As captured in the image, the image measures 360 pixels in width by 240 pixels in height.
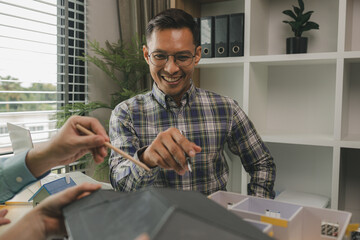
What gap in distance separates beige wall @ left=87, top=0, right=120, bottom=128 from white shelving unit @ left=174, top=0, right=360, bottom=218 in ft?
2.43

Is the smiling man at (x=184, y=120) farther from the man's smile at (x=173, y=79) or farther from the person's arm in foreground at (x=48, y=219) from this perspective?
the person's arm in foreground at (x=48, y=219)

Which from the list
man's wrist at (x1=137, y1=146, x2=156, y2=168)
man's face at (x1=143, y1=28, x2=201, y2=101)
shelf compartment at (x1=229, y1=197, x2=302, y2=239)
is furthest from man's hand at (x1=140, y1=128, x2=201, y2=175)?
man's face at (x1=143, y1=28, x2=201, y2=101)

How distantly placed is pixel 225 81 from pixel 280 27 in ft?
1.75

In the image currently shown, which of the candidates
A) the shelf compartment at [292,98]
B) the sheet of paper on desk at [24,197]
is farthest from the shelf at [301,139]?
the sheet of paper on desk at [24,197]

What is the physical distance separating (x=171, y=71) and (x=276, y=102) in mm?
1119

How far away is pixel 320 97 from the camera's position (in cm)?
214

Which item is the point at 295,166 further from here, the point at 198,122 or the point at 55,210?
the point at 55,210

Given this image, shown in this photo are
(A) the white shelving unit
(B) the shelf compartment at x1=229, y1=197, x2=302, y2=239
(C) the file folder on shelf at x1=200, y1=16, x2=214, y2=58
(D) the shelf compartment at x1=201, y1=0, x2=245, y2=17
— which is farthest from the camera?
(D) the shelf compartment at x1=201, y1=0, x2=245, y2=17

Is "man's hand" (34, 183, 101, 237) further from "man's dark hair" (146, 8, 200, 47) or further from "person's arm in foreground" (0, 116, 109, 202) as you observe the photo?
"man's dark hair" (146, 8, 200, 47)

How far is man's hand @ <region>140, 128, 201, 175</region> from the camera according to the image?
3.02 ft

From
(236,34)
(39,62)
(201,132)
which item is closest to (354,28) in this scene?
(236,34)

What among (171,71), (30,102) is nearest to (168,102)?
(171,71)

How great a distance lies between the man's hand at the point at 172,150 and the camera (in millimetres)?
922

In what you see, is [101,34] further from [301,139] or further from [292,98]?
[301,139]
